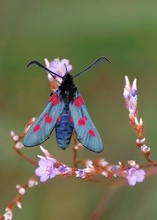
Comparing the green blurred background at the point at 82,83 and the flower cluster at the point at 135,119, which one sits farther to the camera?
the green blurred background at the point at 82,83

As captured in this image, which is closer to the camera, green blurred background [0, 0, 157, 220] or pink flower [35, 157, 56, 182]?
pink flower [35, 157, 56, 182]

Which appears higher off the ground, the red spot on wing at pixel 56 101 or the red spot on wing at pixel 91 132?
the red spot on wing at pixel 56 101

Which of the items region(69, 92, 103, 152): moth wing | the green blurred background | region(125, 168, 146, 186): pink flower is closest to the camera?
region(69, 92, 103, 152): moth wing

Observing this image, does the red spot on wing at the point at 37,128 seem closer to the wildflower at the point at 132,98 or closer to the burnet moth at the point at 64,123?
the burnet moth at the point at 64,123

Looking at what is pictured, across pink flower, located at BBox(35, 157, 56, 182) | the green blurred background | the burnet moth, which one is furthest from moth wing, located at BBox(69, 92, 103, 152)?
the green blurred background

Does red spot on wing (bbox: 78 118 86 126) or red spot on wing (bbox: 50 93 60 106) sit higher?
red spot on wing (bbox: 50 93 60 106)

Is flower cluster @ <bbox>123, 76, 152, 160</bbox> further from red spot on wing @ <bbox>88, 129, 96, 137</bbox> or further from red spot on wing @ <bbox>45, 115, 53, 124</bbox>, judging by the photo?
red spot on wing @ <bbox>45, 115, 53, 124</bbox>

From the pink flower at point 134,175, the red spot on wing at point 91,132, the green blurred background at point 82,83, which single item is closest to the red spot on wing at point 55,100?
the red spot on wing at point 91,132

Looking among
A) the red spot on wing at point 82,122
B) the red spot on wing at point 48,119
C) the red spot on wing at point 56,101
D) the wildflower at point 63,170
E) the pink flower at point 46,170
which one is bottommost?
the wildflower at point 63,170

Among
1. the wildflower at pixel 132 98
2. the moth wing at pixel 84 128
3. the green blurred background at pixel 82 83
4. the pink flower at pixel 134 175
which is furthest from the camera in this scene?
the green blurred background at pixel 82 83
